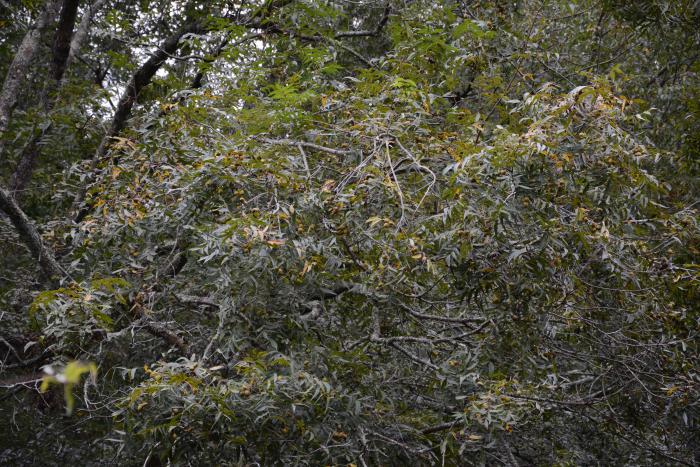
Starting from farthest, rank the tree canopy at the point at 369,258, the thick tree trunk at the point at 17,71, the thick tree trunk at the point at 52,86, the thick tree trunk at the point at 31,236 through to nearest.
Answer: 1. the thick tree trunk at the point at 52,86
2. the thick tree trunk at the point at 17,71
3. the thick tree trunk at the point at 31,236
4. the tree canopy at the point at 369,258

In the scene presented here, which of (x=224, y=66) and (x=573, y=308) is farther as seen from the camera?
(x=224, y=66)

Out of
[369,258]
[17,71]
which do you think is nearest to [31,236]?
[17,71]

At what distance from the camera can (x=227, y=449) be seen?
2705 mm

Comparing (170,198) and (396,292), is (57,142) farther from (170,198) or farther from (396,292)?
(396,292)

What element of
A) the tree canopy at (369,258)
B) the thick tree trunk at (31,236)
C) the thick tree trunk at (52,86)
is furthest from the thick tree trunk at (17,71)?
the thick tree trunk at (31,236)

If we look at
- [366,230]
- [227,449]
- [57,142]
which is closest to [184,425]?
[227,449]

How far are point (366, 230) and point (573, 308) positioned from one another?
4.07ft

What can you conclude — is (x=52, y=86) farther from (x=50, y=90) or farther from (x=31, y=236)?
(x=31, y=236)

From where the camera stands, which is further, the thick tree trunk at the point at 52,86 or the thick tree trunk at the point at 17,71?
the thick tree trunk at the point at 52,86

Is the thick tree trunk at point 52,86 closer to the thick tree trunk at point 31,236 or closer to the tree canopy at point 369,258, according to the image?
the tree canopy at point 369,258

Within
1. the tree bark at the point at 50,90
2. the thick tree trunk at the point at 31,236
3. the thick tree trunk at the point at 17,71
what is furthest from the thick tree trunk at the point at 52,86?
the thick tree trunk at the point at 31,236

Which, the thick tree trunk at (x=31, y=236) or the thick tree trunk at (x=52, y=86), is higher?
the thick tree trunk at (x=52, y=86)

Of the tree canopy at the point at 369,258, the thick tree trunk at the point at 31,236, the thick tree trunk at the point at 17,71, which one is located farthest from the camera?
the thick tree trunk at the point at 17,71

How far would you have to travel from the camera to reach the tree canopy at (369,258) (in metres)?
2.74
